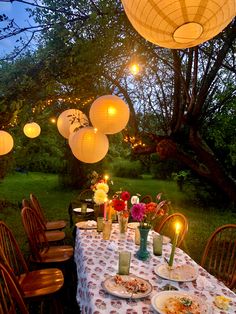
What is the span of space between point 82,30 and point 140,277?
2.51m

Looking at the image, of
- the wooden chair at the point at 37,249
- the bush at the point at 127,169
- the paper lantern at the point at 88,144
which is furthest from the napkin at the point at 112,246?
the bush at the point at 127,169

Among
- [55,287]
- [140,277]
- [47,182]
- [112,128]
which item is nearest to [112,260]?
[140,277]

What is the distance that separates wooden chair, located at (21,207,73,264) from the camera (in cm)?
303

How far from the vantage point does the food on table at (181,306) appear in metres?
1.49

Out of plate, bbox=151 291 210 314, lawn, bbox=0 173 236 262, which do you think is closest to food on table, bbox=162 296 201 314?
plate, bbox=151 291 210 314

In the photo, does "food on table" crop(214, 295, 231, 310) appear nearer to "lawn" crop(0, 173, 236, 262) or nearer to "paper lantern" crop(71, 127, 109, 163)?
"paper lantern" crop(71, 127, 109, 163)

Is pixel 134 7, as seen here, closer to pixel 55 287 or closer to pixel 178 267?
pixel 178 267

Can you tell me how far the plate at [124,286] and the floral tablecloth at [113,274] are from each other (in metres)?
0.02

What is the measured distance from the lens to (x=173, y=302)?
5.15 feet

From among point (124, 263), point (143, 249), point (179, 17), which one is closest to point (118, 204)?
point (143, 249)

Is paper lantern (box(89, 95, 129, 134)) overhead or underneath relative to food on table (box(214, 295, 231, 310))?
overhead

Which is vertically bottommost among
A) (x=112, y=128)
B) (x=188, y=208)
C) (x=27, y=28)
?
(x=188, y=208)

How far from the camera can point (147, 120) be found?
685 cm

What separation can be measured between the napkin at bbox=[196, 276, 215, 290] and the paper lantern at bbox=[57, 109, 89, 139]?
2.64 metres
